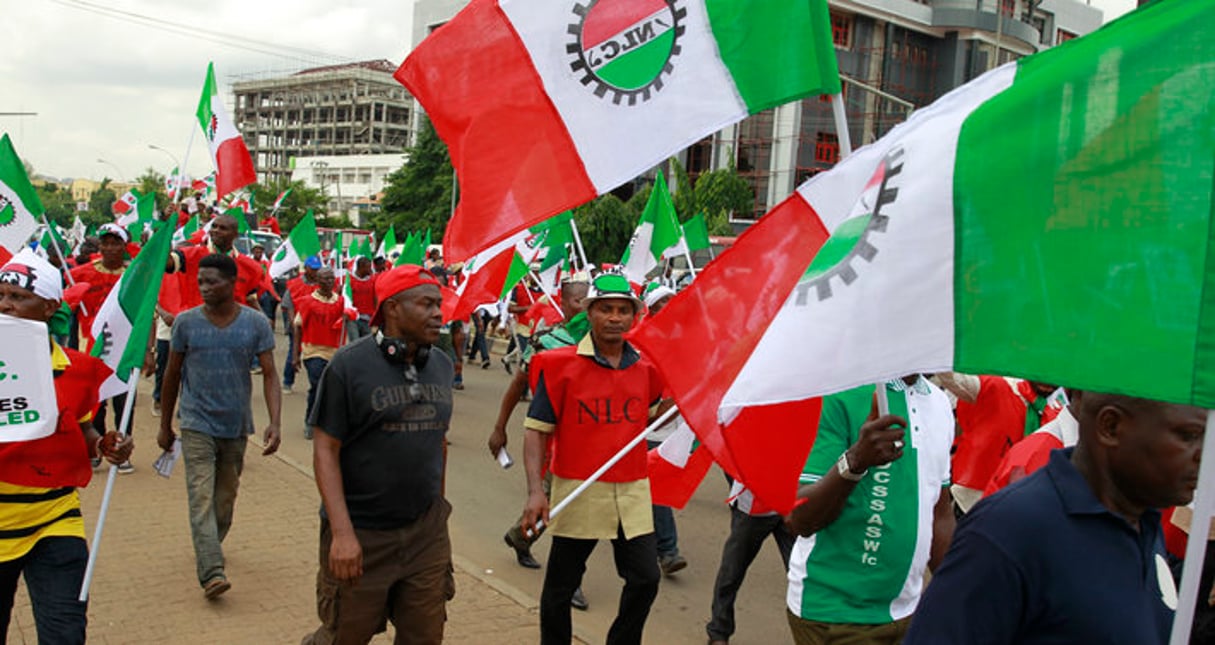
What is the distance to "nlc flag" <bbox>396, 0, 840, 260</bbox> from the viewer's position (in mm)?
3205

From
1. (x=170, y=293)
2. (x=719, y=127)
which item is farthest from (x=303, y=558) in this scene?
(x=719, y=127)

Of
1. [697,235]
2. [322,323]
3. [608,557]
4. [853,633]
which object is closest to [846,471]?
[853,633]

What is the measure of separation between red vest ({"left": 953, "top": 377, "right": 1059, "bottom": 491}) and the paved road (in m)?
1.43

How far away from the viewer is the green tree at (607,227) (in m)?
34.5

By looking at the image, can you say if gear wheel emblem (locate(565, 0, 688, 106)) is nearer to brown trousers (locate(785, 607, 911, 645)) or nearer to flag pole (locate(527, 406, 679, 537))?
flag pole (locate(527, 406, 679, 537))

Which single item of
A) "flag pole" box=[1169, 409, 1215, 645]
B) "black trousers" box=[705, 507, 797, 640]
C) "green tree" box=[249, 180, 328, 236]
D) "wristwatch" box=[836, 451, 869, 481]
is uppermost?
"green tree" box=[249, 180, 328, 236]

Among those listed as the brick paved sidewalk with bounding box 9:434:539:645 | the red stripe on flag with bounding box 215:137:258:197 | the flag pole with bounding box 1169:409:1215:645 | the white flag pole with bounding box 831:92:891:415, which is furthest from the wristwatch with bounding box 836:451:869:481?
the red stripe on flag with bounding box 215:137:258:197

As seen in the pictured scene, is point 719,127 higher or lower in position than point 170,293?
higher

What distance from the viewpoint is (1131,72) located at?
77.9 inches

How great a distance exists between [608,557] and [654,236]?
176 inches

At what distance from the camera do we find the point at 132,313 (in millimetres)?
5117

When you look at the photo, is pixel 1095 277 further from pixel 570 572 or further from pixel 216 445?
pixel 216 445

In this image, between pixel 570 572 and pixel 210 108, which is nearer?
pixel 570 572

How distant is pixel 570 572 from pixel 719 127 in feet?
8.44
